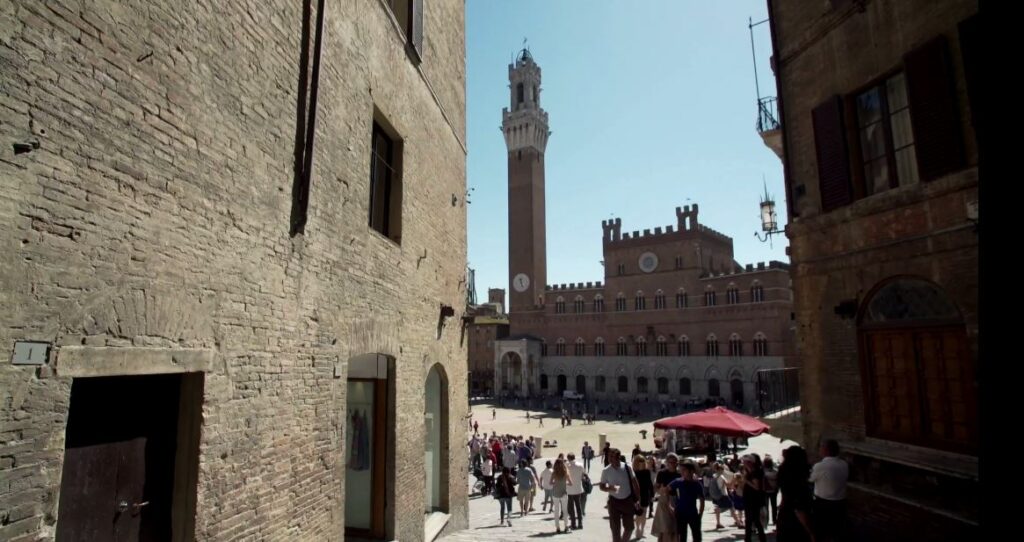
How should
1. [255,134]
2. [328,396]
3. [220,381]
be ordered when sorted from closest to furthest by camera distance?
[220,381]
[255,134]
[328,396]

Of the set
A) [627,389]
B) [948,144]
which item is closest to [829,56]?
[948,144]

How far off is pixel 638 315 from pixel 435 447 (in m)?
39.2

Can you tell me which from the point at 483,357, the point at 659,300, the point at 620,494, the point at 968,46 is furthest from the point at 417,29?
the point at 483,357

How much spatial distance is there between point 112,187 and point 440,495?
26.8ft

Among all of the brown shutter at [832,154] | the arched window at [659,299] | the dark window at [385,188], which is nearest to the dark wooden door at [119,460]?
the dark window at [385,188]

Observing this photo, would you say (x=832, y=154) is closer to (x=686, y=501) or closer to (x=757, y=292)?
(x=686, y=501)

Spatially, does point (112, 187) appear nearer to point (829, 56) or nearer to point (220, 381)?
point (220, 381)

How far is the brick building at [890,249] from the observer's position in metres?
6.22

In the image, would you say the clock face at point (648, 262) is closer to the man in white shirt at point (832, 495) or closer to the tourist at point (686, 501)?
the tourist at point (686, 501)

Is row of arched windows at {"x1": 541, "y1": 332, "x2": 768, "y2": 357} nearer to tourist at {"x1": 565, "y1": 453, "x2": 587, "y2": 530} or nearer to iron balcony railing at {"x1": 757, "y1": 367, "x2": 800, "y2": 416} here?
iron balcony railing at {"x1": 757, "y1": 367, "x2": 800, "y2": 416}

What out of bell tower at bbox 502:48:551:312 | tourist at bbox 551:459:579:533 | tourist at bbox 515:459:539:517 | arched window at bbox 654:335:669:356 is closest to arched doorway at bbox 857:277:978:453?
tourist at bbox 551:459:579:533

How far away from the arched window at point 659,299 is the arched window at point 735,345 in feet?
21.0

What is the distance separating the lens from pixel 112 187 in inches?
140

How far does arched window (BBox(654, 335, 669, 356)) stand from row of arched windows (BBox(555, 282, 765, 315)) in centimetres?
260
